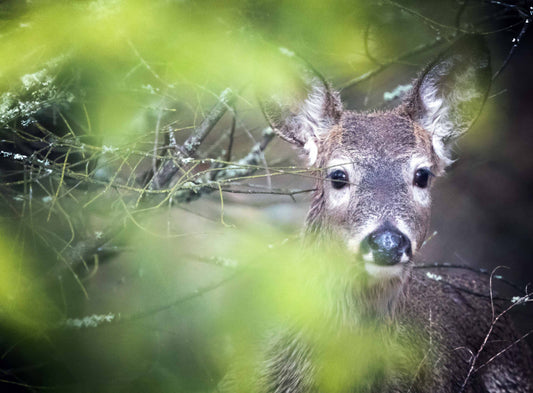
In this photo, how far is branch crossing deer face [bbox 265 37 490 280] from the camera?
293 cm

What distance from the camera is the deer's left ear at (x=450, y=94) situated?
353 cm

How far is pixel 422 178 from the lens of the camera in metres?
3.29

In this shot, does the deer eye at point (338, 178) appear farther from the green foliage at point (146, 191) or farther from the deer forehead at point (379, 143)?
the green foliage at point (146, 191)

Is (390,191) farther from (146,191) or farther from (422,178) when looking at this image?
(146,191)

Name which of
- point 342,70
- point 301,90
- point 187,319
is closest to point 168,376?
point 187,319

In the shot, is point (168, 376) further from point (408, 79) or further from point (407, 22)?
point (408, 79)

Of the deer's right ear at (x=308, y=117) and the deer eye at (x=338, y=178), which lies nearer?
the deer eye at (x=338, y=178)

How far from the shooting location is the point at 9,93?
10.8 ft

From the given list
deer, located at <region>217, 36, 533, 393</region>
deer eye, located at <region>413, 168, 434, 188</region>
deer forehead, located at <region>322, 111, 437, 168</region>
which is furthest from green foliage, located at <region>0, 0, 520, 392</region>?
deer eye, located at <region>413, 168, 434, 188</region>

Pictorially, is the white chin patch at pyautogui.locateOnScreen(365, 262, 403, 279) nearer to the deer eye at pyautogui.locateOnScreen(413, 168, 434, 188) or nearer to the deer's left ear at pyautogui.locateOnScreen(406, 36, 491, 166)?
the deer eye at pyautogui.locateOnScreen(413, 168, 434, 188)

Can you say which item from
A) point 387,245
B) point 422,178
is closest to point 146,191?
point 387,245

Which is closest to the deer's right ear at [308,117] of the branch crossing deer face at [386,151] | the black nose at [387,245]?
the branch crossing deer face at [386,151]

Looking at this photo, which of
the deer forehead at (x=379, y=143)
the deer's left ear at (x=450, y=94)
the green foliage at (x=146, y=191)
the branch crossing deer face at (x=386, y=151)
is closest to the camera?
the branch crossing deer face at (x=386, y=151)

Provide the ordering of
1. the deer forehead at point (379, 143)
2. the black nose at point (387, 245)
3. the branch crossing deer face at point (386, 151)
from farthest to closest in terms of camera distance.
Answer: the deer forehead at point (379, 143) < the branch crossing deer face at point (386, 151) < the black nose at point (387, 245)
